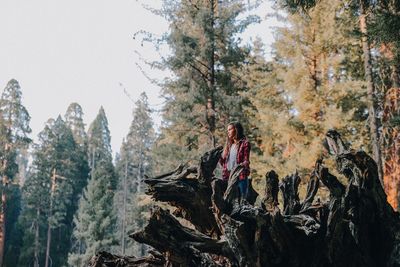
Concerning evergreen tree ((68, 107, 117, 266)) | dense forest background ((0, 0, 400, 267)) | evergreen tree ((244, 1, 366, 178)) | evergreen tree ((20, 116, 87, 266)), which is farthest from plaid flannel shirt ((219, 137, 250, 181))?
evergreen tree ((20, 116, 87, 266))

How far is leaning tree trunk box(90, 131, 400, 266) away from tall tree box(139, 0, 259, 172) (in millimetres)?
11273

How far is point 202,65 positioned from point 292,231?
552 inches

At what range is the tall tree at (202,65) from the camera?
18547 mm

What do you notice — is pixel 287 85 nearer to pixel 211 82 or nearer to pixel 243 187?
pixel 211 82

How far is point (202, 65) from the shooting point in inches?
790

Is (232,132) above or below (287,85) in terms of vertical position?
below

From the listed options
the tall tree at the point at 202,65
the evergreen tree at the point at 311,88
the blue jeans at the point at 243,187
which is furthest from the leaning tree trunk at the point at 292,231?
the tall tree at the point at 202,65

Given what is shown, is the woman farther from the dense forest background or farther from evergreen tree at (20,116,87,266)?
evergreen tree at (20,116,87,266)

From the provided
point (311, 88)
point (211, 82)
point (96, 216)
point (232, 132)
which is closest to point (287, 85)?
point (311, 88)

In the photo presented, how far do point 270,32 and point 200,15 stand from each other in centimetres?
288

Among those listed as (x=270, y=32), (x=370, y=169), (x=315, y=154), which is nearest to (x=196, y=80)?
(x=270, y=32)

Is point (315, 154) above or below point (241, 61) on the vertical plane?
below

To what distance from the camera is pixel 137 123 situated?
6919 cm

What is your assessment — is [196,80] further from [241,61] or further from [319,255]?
[319,255]
